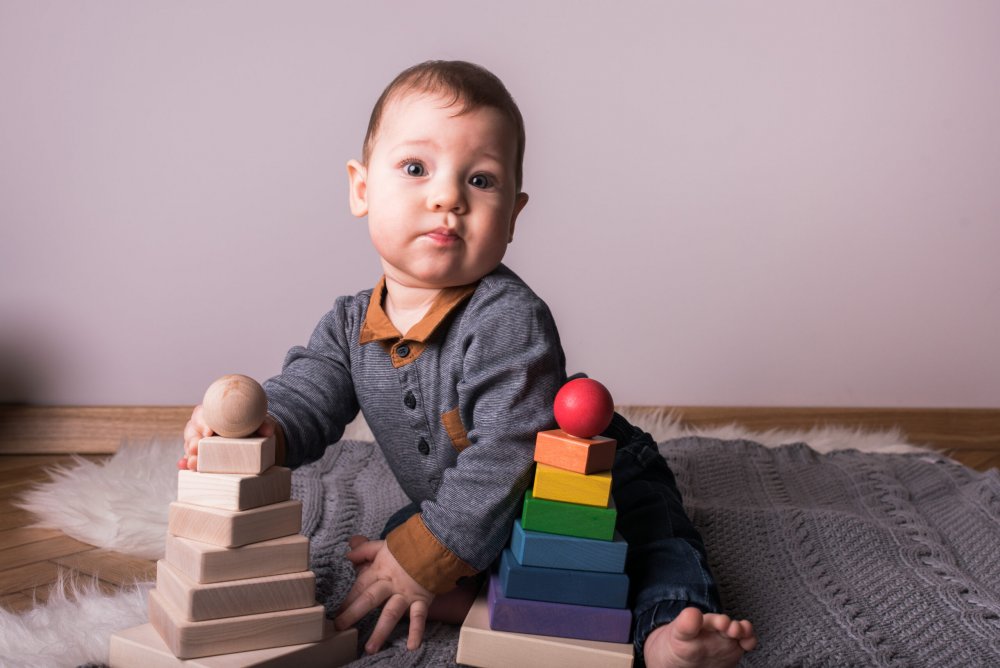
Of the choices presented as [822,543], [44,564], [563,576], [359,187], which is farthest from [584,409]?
[44,564]

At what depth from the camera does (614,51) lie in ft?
5.71

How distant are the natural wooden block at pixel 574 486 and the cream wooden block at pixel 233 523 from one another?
211mm

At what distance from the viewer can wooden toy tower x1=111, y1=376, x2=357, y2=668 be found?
2.45 ft

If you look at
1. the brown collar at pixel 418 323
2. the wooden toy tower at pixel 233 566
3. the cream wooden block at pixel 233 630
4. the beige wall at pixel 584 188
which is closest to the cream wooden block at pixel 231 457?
the wooden toy tower at pixel 233 566

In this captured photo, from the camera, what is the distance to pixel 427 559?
844mm

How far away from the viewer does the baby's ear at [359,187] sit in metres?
0.99

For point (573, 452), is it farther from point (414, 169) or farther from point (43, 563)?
point (43, 563)

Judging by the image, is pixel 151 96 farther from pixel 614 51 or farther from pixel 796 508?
pixel 796 508

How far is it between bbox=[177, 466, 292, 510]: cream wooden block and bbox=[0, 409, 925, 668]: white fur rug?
160 mm

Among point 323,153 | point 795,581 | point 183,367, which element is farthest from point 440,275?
point 183,367

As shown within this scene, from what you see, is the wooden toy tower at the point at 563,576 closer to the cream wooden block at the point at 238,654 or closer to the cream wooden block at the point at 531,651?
the cream wooden block at the point at 531,651

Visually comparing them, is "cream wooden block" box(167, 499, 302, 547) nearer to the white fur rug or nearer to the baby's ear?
the white fur rug

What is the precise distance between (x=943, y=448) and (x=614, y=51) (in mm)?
1054

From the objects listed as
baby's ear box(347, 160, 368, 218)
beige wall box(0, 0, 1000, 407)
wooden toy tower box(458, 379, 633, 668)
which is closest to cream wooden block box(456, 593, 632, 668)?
wooden toy tower box(458, 379, 633, 668)
